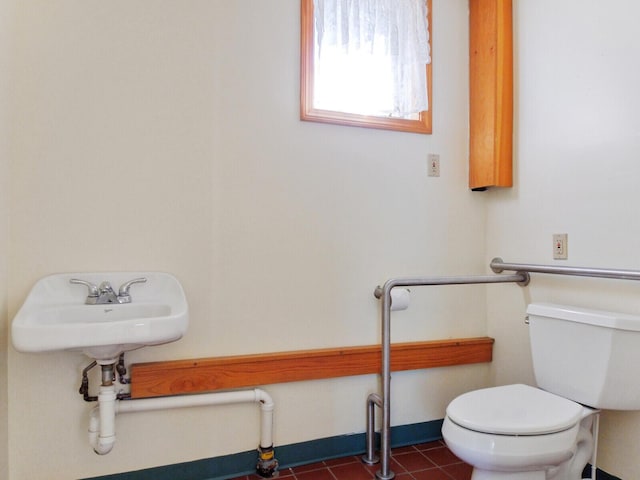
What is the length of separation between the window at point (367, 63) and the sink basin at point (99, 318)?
975mm

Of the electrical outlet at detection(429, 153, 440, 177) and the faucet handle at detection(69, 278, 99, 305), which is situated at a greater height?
the electrical outlet at detection(429, 153, 440, 177)

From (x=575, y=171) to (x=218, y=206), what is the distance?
1466 millimetres

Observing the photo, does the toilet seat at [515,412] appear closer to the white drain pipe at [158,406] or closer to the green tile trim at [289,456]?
the green tile trim at [289,456]

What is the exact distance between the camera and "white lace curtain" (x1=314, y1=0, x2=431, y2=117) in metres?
1.90

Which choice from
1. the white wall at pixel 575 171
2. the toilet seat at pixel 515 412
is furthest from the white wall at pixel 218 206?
the toilet seat at pixel 515 412

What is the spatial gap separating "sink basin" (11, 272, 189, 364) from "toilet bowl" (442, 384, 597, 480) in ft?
3.18

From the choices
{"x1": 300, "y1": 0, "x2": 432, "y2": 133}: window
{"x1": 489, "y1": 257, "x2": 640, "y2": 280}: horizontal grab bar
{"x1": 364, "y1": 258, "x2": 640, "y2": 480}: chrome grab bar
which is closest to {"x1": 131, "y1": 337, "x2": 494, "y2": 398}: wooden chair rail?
{"x1": 364, "y1": 258, "x2": 640, "y2": 480}: chrome grab bar

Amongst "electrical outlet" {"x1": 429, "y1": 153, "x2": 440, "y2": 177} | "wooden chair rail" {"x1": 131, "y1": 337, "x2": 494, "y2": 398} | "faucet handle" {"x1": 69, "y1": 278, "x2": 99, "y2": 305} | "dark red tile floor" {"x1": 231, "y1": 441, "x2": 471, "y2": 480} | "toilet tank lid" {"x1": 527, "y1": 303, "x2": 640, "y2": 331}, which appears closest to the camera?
"toilet tank lid" {"x1": 527, "y1": 303, "x2": 640, "y2": 331}

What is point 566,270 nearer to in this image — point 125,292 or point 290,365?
point 290,365

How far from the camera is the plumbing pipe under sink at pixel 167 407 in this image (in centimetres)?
145

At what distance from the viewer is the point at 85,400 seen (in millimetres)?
1550

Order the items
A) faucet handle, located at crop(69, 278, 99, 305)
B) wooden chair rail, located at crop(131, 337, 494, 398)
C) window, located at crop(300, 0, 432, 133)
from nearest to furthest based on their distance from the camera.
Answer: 1. faucet handle, located at crop(69, 278, 99, 305)
2. wooden chair rail, located at crop(131, 337, 494, 398)
3. window, located at crop(300, 0, 432, 133)

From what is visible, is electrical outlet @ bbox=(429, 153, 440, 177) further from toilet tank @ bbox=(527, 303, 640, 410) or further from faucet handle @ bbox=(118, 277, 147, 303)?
faucet handle @ bbox=(118, 277, 147, 303)

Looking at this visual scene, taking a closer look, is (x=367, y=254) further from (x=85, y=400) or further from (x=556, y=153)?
(x=85, y=400)
